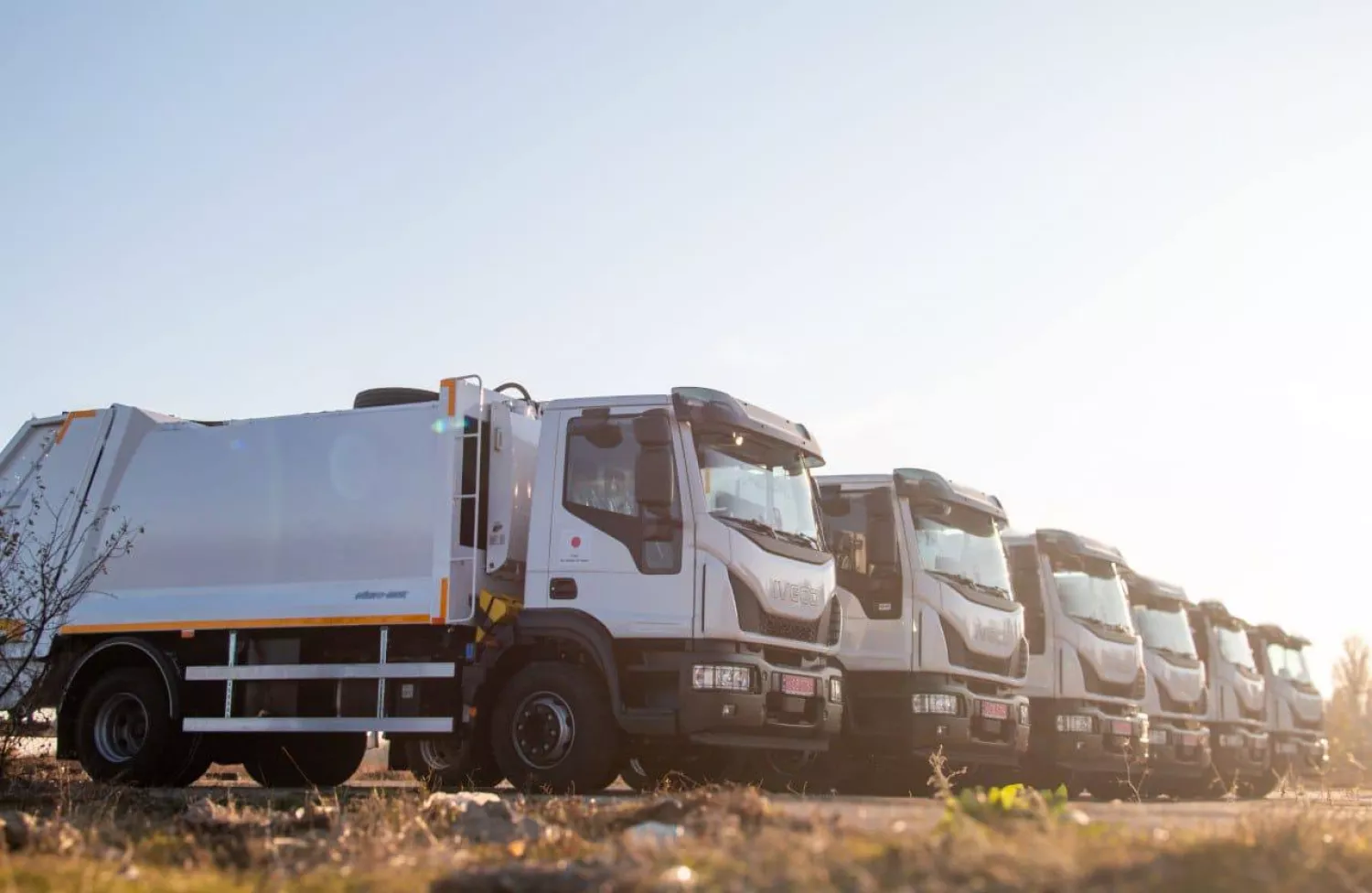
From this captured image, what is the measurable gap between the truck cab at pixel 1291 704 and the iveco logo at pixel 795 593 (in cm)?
1527

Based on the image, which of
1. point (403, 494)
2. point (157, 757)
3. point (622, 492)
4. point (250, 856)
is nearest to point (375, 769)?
point (157, 757)

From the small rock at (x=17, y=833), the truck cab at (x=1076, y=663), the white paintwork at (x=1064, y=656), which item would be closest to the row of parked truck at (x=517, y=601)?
the truck cab at (x=1076, y=663)

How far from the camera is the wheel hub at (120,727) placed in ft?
47.2

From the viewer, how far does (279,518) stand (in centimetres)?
1399

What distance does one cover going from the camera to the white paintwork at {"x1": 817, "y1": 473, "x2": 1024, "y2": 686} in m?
14.6

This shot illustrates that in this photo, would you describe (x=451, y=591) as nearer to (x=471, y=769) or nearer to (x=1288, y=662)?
(x=471, y=769)

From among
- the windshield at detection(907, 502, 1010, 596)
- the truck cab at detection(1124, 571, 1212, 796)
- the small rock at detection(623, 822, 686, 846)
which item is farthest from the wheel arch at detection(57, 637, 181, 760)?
the truck cab at detection(1124, 571, 1212, 796)

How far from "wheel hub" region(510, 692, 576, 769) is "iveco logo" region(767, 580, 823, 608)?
5.98ft

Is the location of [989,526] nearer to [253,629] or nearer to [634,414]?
[634,414]

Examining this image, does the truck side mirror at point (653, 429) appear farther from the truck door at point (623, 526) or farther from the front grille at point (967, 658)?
the front grille at point (967, 658)

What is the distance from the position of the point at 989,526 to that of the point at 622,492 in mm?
5150

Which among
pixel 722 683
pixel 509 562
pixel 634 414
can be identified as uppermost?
pixel 634 414

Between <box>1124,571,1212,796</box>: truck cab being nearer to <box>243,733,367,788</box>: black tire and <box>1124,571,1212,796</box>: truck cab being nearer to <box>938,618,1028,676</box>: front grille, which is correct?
<box>938,618,1028,676</box>: front grille

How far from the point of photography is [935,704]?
1445 centimetres
